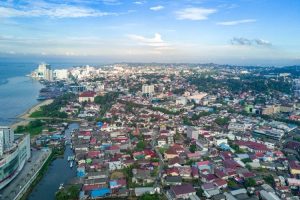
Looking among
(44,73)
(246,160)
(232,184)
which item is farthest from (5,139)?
(44,73)

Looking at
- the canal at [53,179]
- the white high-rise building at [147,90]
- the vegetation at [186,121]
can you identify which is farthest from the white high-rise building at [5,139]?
the white high-rise building at [147,90]

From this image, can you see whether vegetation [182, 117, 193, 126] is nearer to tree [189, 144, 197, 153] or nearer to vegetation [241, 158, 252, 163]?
tree [189, 144, 197, 153]

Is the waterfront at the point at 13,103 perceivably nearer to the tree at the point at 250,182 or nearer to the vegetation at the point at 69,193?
the vegetation at the point at 69,193

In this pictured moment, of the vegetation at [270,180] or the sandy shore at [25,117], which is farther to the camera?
the sandy shore at [25,117]

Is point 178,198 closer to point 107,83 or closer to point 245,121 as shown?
point 245,121

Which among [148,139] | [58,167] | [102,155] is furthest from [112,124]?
[58,167]

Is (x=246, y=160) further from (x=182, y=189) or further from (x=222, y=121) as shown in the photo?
(x=222, y=121)
